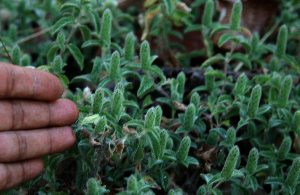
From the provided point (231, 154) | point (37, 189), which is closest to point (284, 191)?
point (231, 154)

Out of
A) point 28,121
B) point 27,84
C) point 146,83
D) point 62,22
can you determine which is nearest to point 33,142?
point 28,121

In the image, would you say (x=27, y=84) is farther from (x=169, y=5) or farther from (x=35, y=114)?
(x=169, y=5)

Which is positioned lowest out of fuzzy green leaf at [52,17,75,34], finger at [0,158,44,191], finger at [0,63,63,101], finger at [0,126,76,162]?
finger at [0,158,44,191]

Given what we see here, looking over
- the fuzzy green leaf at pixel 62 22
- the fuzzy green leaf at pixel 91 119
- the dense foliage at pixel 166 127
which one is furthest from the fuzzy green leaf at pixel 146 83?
the fuzzy green leaf at pixel 62 22

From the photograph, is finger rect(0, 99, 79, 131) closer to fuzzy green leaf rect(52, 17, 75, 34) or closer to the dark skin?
the dark skin

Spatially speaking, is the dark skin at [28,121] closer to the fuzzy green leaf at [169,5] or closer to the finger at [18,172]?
the finger at [18,172]

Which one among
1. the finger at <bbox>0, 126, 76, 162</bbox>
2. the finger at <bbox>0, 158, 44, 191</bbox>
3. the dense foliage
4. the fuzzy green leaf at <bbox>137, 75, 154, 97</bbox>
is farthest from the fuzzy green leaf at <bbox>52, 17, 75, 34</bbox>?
the finger at <bbox>0, 158, 44, 191</bbox>
